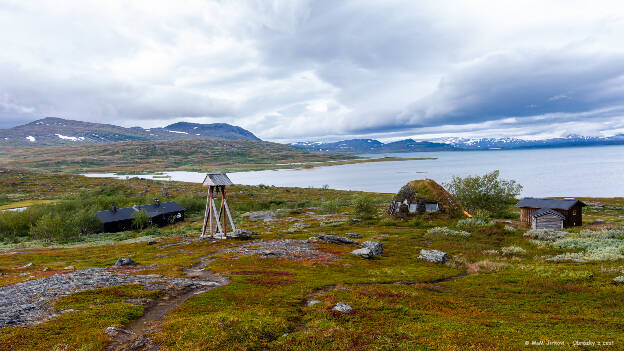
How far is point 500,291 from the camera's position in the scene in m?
24.8

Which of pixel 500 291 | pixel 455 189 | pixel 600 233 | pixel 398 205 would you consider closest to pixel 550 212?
pixel 600 233

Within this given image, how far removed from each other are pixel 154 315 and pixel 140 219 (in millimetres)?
81988

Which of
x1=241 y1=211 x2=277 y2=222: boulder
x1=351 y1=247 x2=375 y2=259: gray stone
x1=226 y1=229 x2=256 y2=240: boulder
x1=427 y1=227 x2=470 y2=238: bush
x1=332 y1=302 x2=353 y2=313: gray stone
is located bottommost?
x1=241 y1=211 x2=277 y2=222: boulder

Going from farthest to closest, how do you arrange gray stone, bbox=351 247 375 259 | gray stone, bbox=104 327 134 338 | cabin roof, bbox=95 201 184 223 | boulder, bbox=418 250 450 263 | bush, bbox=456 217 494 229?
cabin roof, bbox=95 201 184 223 → bush, bbox=456 217 494 229 → gray stone, bbox=351 247 375 259 → boulder, bbox=418 250 450 263 → gray stone, bbox=104 327 134 338

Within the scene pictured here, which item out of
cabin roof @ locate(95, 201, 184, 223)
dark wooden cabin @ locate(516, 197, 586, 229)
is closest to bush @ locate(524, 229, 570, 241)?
dark wooden cabin @ locate(516, 197, 586, 229)

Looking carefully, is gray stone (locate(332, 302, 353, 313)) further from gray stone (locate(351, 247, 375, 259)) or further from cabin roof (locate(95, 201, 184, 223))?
cabin roof (locate(95, 201, 184, 223))

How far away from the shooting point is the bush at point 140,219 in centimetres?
9018

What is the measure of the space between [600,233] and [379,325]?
49.3m

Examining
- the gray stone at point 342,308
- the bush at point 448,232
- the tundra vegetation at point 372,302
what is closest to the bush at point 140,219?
the tundra vegetation at point 372,302

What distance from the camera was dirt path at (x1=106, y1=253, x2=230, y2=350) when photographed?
14.6 m

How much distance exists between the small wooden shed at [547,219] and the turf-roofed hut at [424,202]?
549 inches

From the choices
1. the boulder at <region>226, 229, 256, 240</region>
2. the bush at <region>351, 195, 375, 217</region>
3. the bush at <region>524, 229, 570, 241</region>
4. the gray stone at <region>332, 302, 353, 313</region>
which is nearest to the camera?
the gray stone at <region>332, 302, 353, 313</region>

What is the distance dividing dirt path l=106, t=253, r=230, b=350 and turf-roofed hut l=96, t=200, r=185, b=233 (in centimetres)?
7416

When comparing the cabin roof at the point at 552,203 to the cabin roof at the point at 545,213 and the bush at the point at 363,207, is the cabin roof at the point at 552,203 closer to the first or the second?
the cabin roof at the point at 545,213
